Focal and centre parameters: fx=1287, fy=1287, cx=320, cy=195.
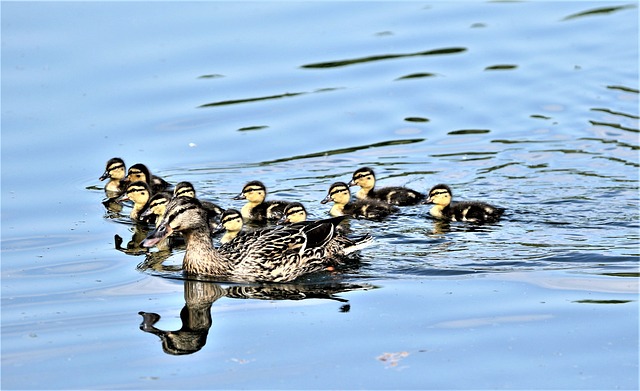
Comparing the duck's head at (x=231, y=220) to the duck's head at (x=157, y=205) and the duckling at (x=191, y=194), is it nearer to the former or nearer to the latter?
the duckling at (x=191, y=194)

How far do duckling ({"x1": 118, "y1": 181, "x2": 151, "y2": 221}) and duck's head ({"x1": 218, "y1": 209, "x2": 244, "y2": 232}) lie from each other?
0.85m

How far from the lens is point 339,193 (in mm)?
10391

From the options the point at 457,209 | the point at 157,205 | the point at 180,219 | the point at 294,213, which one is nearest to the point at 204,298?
the point at 180,219

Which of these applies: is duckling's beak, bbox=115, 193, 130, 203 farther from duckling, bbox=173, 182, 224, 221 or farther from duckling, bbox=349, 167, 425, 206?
duckling, bbox=349, 167, 425, 206

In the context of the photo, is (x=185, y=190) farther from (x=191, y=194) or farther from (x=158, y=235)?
(x=158, y=235)

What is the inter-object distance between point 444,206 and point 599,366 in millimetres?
3585

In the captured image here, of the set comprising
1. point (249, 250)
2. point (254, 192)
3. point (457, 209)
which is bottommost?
point (249, 250)

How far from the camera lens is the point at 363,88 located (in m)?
13.2

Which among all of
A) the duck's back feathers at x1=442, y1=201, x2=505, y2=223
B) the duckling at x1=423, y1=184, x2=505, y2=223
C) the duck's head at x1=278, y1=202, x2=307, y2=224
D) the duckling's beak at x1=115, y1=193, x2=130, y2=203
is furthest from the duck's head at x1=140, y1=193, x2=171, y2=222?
the duck's back feathers at x1=442, y1=201, x2=505, y2=223

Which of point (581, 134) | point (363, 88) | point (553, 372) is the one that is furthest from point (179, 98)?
point (553, 372)

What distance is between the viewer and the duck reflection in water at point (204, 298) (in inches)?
292

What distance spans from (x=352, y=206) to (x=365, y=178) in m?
0.34

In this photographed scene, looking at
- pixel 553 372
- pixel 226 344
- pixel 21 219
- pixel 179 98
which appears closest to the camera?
pixel 553 372

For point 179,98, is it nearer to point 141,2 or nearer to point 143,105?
point 143,105
